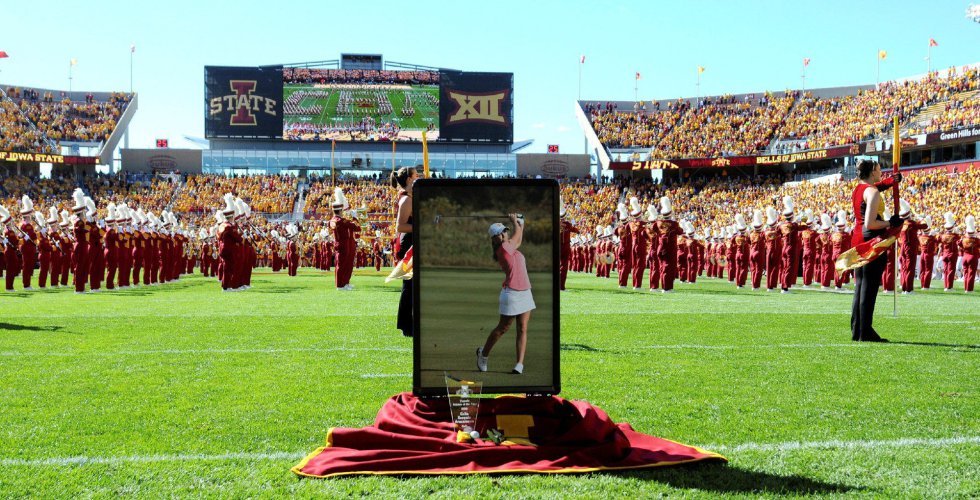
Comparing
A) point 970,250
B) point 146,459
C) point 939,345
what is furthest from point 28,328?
point 970,250

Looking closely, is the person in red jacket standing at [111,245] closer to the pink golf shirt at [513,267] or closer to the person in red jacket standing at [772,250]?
the person in red jacket standing at [772,250]

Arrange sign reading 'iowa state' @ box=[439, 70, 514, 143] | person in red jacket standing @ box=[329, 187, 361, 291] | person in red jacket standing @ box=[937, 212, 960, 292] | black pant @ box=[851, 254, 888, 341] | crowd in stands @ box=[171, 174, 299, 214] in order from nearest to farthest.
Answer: black pant @ box=[851, 254, 888, 341] → person in red jacket standing @ box=[329, 187, 361, 291] → person in red jacket standing @ box=[937, 212, 960, 292] → crowd in stands @ box=[171, 174, 299, 214] → sign reading 'iowa state' @ box=[439, 70, 514, 143]

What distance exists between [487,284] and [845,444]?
187 cm

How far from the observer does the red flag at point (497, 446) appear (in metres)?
3.68

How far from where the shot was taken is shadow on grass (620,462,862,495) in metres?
3.41

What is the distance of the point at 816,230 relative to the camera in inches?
949

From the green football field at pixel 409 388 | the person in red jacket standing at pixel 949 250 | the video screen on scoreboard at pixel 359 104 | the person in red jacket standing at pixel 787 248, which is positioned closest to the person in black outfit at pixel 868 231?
the green football field at pixel 409 388

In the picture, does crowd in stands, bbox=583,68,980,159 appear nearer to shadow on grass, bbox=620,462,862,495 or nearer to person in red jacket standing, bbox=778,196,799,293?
person in red jacket standing, bbox=778,196,799,293

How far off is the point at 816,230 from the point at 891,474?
21.7 metres

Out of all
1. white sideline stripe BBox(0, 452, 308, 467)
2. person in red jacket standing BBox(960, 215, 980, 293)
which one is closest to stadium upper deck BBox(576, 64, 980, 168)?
person in red jacket standing BBox(960, 215, 980, 293)

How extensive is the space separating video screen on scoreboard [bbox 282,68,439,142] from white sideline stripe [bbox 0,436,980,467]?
6167 centimetres

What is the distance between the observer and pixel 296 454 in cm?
399

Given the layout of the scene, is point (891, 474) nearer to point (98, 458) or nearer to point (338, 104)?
point (98, 458)

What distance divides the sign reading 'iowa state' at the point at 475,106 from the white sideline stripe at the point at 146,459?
61813 mm
